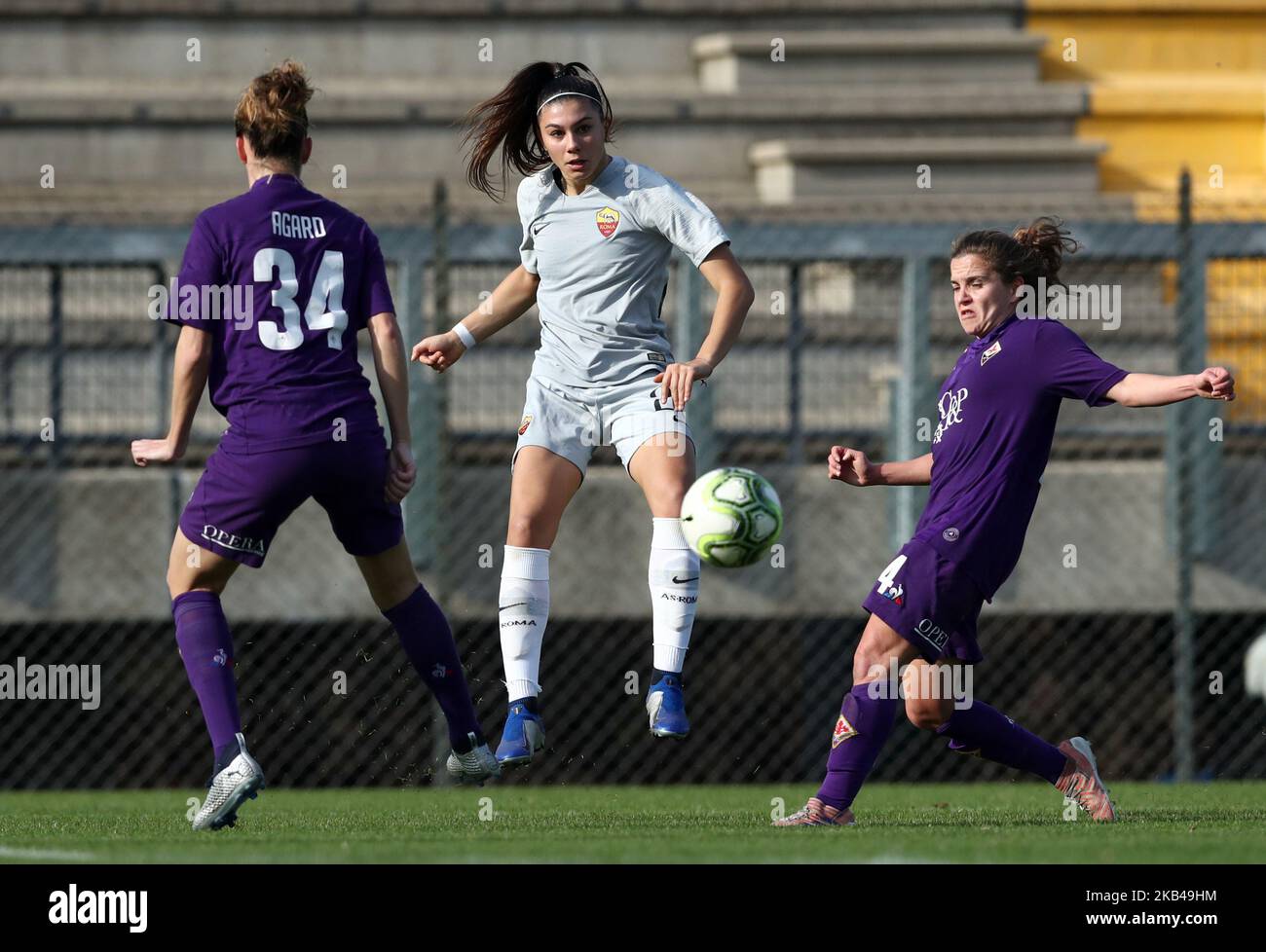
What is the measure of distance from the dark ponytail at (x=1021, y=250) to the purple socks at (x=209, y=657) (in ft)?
8.10

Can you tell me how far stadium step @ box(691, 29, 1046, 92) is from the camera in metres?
13.2

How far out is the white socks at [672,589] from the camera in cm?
643

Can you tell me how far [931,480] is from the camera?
6.21 meters

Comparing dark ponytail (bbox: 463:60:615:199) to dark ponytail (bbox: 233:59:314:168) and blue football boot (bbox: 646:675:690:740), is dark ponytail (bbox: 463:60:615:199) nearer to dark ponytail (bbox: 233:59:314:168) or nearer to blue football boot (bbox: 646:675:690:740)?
dark ponytail (bbox: 233:59:314:168)

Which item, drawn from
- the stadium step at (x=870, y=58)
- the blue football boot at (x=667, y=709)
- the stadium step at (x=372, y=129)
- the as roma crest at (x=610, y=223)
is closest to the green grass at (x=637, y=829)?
the blue football boot at (x=667, y=709)

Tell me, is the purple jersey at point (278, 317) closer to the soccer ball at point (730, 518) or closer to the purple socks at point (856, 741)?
the soccer ball at point (730, 518)

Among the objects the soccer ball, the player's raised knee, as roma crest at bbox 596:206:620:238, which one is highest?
as roma crest at bbox 596:206:620:238

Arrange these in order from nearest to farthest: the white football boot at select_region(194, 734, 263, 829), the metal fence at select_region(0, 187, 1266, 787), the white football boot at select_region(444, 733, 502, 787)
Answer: the white football boot at select_region(194, 734, 263, 829), the white football boot at select_region(444, 733, 502, 787), the metal fence at select_region(0, 187, 1266, 787)

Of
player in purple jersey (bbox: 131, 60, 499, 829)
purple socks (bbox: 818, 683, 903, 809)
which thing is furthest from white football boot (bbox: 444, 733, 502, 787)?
purple socks (bbox: 818, 683, 903, 809)

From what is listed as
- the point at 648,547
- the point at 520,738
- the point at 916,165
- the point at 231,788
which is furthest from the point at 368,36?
the point at 231,788

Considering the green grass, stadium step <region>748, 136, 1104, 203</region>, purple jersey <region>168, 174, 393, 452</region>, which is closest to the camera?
the green grass

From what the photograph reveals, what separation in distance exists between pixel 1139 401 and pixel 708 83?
26.3ft

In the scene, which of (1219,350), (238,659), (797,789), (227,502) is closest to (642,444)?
(227,502)

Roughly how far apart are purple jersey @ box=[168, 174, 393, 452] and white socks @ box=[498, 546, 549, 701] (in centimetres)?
75
